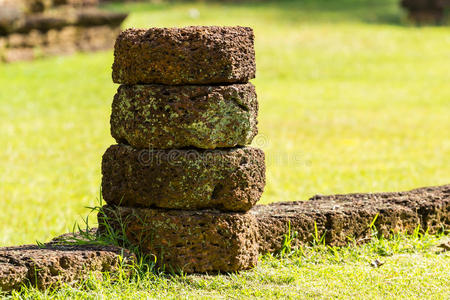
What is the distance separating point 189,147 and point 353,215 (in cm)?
137

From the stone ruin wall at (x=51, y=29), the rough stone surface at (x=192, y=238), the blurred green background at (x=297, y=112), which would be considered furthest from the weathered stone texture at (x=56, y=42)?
the rough stone surface at (x=192, y=238)

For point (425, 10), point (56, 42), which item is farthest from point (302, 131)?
point (425, 10)

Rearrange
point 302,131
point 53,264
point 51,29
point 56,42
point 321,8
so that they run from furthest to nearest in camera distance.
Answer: point 321,8, point 56,42, point 51,29, point 302,131, point 53,264

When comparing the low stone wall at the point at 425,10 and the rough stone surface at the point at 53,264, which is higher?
the low stone wall at the point at 425,10

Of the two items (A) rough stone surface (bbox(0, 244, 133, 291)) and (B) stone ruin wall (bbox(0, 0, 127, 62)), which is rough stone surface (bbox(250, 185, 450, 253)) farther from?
(B) stone ruin wall (bbox(0, 0, 127, 62))

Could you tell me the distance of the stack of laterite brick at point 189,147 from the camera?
4.46 metres

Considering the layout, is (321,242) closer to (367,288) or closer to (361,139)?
(367,288)

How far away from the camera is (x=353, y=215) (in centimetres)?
515

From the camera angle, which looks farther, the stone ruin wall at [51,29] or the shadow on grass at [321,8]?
the shadow on grass at [321,8]

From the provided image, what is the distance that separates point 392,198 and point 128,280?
2214 millimetres

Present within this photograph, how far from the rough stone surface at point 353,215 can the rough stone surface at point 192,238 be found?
15.6 inches

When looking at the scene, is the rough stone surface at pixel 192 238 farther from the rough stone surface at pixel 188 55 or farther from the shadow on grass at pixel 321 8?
the shadow on grass at pixel 321 8

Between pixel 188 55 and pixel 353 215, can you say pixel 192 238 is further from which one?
pixel 353 215

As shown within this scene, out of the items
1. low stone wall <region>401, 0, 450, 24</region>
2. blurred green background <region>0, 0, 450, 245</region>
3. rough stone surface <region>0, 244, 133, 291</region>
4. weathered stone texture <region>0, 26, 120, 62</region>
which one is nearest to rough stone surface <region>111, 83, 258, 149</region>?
rough stone surface <region>0, 244, 133, 291</region>
